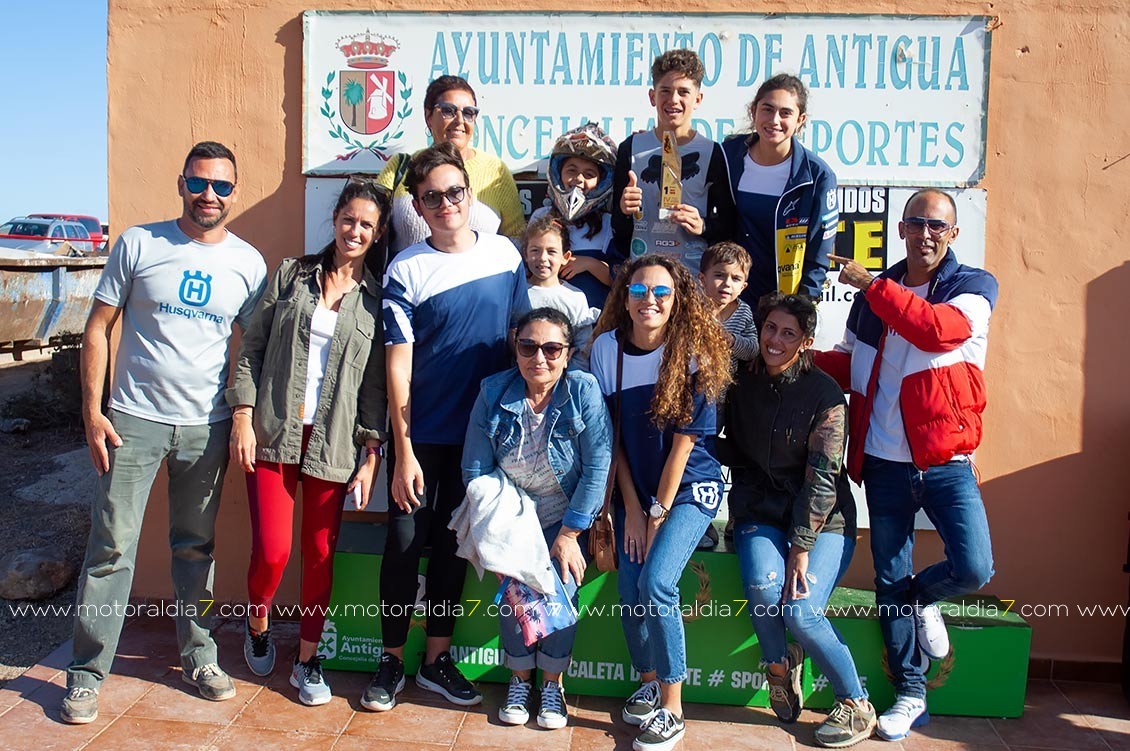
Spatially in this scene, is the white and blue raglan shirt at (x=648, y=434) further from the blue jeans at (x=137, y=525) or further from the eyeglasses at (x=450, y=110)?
the blue jeans at (x=137, y=525)

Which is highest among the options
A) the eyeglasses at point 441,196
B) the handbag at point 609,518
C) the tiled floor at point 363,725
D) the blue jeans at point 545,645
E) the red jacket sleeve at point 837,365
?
the eyeglasses at point 441,196

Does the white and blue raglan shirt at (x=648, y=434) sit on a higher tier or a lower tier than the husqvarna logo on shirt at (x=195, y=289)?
lower

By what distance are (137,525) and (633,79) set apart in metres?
2.89

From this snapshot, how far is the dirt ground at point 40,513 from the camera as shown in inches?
173

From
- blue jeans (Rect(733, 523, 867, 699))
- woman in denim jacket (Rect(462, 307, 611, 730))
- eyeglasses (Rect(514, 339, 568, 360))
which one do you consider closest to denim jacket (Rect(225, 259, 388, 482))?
woman in denim jacket (Rect(462, 307, 611, 730))

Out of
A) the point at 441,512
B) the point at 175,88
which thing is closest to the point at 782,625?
the point at 441,512

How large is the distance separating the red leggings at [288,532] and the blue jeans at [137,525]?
0.66ft

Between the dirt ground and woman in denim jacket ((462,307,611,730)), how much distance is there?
2374 millimetres

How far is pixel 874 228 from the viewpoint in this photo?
4277 millimetres

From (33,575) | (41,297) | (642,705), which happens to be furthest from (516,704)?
(41,297)

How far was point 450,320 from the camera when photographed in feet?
11.4

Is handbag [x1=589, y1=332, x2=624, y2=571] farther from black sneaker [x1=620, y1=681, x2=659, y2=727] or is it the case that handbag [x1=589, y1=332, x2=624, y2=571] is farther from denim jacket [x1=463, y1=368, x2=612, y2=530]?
black sneaker [x1=620, y1=681, x2=659, y2=727]

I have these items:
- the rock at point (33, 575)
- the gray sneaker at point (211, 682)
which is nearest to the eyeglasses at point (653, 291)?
the gray sneaker at point (211, 682)

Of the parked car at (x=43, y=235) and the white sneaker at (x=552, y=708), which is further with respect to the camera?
the parked car at (x=43, y=235)
